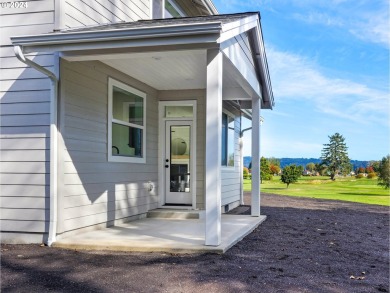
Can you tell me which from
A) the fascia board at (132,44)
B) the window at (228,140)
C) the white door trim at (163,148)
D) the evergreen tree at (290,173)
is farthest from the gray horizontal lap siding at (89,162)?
the evergreen tree at (290,173)

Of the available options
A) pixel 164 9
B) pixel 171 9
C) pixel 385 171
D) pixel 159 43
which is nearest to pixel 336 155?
pixel 385 171

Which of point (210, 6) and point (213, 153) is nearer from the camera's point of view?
point (213, 153)

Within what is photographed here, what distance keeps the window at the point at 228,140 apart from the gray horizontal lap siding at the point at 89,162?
373cm

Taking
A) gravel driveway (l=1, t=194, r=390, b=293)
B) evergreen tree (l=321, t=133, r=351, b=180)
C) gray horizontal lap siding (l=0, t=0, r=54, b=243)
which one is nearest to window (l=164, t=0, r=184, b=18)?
gray horizontal lap siding (l=0, t=0, r=54, b=243)

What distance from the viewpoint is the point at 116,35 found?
16.5 feet

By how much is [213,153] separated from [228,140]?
6571 mm

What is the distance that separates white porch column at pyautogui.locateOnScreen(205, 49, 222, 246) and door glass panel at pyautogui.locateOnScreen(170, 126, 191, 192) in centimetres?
415

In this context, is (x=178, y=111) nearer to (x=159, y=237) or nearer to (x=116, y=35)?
(x=159, y=237)

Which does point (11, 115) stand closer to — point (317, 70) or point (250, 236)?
point (250, 236)

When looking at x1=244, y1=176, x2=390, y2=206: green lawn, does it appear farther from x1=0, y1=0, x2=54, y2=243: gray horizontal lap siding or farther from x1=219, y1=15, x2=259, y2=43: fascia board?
x1=0, y1=0, x2=54, y2=243: gray horizontal lap siding

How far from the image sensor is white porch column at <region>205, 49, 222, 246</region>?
5.20 metres

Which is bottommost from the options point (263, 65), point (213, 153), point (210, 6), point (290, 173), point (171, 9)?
point (290, 173)

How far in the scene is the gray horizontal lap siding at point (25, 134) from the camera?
571cm

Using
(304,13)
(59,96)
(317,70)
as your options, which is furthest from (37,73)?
(317,70)
